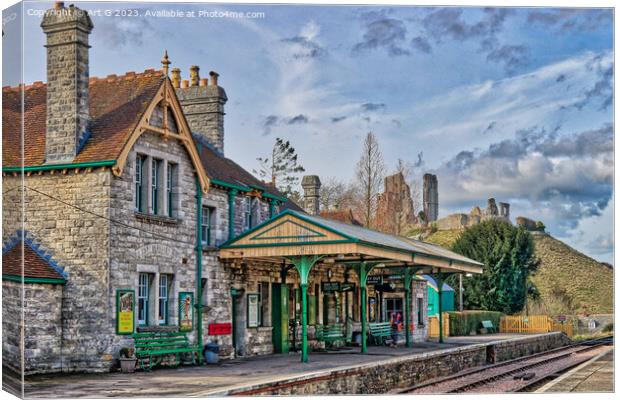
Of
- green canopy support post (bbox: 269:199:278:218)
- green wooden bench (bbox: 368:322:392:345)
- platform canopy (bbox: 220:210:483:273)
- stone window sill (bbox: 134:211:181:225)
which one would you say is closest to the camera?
stone window sill (bbox: 134:211:181:225)

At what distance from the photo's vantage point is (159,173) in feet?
77.8

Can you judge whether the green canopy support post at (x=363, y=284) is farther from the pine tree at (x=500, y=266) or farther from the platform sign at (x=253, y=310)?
the pine tree at (x=500, y=266)

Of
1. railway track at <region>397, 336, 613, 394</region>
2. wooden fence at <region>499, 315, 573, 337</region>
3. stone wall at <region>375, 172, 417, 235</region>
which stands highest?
stone wall at <region>375, 172, 417, 235</region>

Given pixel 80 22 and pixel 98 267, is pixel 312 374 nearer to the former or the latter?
pixel 98 267

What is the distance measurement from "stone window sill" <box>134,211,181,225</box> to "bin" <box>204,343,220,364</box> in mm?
3240

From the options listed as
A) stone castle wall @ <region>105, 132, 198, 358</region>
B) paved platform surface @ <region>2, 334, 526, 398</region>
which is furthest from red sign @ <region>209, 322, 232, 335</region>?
stone castle wall @ <region>105, 132, 198, 358</region>

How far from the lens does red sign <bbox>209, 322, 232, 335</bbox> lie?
25.7 meters

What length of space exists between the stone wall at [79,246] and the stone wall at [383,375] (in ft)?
15.6

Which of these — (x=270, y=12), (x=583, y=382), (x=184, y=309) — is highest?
(x=270, y=12)

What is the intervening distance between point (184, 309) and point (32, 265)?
15.6 ft

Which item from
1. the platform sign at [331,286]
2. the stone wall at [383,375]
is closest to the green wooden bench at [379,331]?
the stone wall at [383,375]

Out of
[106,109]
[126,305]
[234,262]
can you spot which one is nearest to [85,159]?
[106,109]

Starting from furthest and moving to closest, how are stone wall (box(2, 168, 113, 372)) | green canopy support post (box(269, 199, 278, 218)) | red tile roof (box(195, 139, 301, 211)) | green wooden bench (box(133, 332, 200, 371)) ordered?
green canopy support post (box(269, 199, 278, 218)) → red tile roof (box(195, 139, 301, 211)) → green wooden bench (box(133, 332, 200, 371)) → stone wall (box(2, 168, 113, 372))

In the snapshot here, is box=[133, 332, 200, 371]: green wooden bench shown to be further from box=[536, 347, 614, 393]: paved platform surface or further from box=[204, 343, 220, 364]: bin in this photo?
box=[536, 347, 614, 393]: paved platform surface
